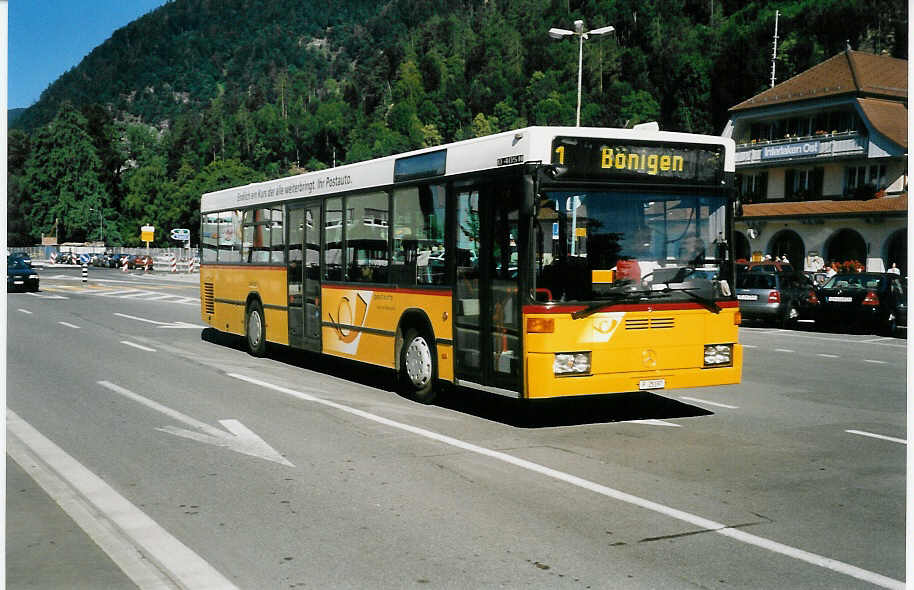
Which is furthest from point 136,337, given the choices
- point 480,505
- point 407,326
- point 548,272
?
point 480,505

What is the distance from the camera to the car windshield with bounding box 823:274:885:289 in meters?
24.9

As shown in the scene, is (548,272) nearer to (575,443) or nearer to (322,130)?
(575,443)

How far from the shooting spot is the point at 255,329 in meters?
16.3

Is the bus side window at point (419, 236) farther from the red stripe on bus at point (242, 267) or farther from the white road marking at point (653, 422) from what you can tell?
the red stripe on bus at point (242, 267)

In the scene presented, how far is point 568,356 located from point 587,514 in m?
2.99

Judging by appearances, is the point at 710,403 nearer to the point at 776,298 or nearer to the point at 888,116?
the point at 776,298

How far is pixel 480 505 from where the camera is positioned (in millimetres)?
6387

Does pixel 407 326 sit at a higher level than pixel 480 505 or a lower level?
higher

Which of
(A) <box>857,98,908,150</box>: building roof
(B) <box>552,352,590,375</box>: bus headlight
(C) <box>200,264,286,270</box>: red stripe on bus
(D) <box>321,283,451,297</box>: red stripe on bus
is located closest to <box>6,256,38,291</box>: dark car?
(C) <box>200,264,286,270</box>: red stripe on bus

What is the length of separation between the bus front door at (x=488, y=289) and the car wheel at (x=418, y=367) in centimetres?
67

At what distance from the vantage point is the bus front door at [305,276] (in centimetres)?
1392

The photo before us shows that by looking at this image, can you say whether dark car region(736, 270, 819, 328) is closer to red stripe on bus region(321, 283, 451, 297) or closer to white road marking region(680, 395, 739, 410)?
white road marking region(680, 395, 739, 410)

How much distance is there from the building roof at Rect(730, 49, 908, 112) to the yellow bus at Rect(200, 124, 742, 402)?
38340 millimetres

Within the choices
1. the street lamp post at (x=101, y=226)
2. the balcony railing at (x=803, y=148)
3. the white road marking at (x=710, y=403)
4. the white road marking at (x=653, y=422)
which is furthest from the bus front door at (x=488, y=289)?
the street lamp post at (x=101, y=226)
